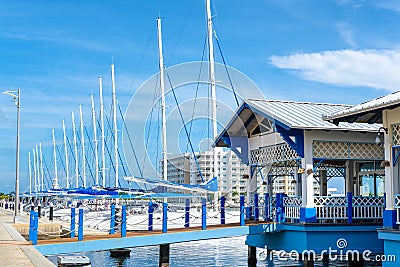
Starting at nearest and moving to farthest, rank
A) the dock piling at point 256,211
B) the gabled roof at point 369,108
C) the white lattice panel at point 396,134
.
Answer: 1. the gabled roof at point 369,108
2. the white lattice panel at point 396,134
3. the dock piling at point 256,211

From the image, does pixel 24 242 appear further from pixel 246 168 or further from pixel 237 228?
pixel 246 168

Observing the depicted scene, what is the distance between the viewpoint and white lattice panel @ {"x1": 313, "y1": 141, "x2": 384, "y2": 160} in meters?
19.3

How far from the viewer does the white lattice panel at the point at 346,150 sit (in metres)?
19.3

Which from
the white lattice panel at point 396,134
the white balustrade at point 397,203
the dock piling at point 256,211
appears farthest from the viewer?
the dock piling at point 256,211

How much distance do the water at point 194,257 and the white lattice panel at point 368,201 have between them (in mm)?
3914

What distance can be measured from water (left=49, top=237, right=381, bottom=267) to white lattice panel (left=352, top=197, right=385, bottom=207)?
3914 mm

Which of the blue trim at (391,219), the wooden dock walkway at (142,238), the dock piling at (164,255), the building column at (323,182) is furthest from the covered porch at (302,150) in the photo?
the dock piling at (164,255)

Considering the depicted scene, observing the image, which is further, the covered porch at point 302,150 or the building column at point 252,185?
the building column at point 252,185

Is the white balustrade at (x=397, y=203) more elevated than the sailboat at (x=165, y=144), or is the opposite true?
the sailboat at (x=165, y=144)

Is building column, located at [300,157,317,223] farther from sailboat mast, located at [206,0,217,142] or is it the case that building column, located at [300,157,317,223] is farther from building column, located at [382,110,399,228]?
sailboat mast, located at [206,0,217,142]

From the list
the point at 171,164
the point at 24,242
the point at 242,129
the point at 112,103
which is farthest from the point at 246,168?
the point at 112,103

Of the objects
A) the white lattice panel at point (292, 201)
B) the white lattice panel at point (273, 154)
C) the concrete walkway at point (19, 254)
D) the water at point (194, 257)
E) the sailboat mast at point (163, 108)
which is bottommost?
the water at point (194, 257)

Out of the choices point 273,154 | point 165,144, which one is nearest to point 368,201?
point 273,154

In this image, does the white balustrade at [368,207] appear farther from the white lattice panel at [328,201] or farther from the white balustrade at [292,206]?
the white balustrade at [292,206]
